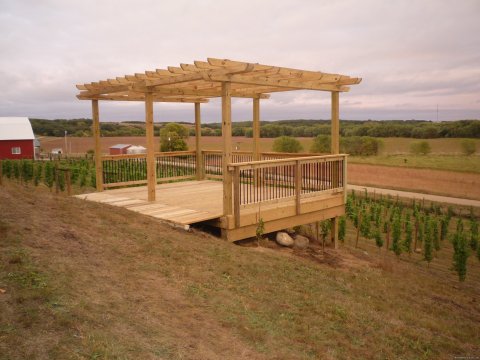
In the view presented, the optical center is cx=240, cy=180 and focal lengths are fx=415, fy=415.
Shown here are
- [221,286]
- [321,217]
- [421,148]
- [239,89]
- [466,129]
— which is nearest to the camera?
[221,286]

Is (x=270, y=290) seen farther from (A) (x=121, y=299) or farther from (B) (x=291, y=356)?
(A) (x=121, y=299)

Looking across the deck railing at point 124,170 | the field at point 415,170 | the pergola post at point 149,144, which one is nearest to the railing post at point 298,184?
the pergola post at point 149,144

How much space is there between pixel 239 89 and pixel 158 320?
763 cm

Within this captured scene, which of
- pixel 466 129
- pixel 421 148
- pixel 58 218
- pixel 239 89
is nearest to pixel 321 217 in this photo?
pixel 239 89

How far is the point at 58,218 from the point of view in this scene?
5.95 m

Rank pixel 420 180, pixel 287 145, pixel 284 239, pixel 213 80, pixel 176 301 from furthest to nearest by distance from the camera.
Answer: pixel 287 145 < pixel 420 180 < pixel 284 239 < pixel 213 80 < pixel 176 301

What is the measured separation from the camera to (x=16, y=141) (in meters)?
33.5

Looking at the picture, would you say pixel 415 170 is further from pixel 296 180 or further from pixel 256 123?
pixel 296 180

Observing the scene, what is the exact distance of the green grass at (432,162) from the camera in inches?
1382

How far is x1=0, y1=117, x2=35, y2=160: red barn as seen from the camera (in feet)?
109

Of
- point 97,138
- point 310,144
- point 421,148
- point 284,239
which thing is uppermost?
point 97,138

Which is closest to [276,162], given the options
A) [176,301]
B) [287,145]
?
[176,301]

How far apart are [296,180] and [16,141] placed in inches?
1244

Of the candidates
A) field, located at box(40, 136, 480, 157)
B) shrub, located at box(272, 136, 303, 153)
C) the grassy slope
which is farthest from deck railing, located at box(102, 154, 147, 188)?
field, located at box(40, 136, 480, 157)
